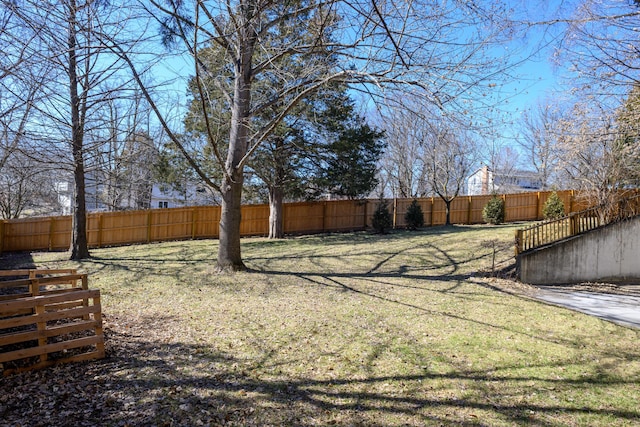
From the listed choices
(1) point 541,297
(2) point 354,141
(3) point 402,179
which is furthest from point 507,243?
(3) point 402,179

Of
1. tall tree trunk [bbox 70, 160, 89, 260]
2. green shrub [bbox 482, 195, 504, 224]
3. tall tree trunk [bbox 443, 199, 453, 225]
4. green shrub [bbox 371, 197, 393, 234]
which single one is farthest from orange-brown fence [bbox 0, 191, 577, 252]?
tall tree trunk [bbox 70, 160, 89, 260]

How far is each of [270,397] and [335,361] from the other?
1.06 m

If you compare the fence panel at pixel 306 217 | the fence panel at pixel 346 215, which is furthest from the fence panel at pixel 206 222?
the fence panel at pixel 346 215

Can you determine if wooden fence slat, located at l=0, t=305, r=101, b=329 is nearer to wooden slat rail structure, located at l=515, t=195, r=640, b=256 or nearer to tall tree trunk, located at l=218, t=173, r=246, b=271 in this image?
tall tree trunk, located at l=218, t=173, r=246, b=271

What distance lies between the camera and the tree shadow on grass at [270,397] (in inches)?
126

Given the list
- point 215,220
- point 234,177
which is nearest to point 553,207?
point 234,177

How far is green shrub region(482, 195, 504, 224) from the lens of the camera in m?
19.7

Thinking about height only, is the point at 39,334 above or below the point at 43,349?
above

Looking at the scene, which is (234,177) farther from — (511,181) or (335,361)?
(511,181)

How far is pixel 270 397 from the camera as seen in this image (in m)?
3.56

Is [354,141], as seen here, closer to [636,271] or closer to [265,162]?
[265,162]

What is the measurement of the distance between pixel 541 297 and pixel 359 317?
4802 mm

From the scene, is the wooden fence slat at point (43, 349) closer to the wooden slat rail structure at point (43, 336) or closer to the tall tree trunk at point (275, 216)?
the wooden slat rail structure at point (43, 336)

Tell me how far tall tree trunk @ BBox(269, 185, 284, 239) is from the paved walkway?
1126 cm
